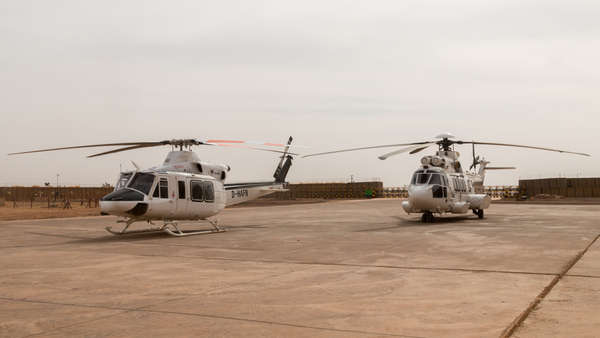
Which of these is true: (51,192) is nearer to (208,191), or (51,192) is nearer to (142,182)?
(208,191)

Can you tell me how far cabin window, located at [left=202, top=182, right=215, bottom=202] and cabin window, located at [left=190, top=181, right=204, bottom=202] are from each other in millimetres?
175

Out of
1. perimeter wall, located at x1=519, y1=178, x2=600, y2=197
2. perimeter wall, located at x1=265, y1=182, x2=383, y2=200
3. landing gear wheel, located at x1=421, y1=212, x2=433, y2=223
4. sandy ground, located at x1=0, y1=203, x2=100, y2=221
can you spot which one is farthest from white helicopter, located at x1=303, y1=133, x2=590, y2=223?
perimeter wall, located at x1=265, y1=182, x2=383, y2=200

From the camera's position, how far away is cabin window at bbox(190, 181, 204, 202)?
1803 cm

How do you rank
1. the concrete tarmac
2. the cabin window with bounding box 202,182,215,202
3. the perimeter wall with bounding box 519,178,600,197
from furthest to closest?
the perimeter wall with bounding box 519,178,600,197 → the cabin window with bounding box 202,182,215,202 → the concrete tarmac

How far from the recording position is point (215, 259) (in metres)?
11.0

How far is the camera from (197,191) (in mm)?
18203

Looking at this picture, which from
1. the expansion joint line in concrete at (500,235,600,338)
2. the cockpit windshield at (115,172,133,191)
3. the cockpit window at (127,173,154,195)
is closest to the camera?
the expansion joint line in concrete at (500,235,600,338)

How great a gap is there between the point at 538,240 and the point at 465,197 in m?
9.82

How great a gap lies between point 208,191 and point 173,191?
1776 millimetres

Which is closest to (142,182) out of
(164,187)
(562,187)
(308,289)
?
(164,187)

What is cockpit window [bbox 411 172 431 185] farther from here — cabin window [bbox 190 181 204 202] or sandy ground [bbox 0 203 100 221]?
sandy ground [bbox 0 203 100 221]

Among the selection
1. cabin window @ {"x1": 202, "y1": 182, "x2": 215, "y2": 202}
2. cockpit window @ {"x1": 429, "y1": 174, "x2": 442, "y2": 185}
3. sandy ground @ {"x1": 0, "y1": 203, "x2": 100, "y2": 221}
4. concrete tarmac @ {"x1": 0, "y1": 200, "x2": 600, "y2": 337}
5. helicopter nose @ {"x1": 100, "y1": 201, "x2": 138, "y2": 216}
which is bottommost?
sandy ground @ {"x1": 0, "y1": 203, "x2": 100, "y2": 221}

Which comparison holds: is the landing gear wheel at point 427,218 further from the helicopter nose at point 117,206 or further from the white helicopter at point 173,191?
the helicopter nose at point 117,206

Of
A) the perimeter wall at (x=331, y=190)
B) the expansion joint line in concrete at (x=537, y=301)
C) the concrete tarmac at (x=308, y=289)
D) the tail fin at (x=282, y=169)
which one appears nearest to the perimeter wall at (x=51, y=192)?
the perimeter wall at (x=331, y=190)
